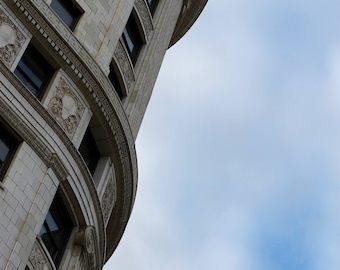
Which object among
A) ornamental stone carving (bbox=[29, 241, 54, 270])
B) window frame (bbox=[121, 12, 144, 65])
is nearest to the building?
ornamental stone carving (bbox=[29, 241, 54, 270])

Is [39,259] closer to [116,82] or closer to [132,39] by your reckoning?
[116,82]

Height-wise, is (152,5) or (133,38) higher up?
(152,5)

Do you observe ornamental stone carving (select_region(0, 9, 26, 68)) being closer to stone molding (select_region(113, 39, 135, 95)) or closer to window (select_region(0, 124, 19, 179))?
window (select_region(0, 124, 19, 179))

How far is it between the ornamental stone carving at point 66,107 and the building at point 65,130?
1.2 inches

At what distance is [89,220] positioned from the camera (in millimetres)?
19875

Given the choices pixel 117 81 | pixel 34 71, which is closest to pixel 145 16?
pixel 117 81

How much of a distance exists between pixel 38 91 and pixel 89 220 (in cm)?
350

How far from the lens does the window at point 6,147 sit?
17234 millimetres

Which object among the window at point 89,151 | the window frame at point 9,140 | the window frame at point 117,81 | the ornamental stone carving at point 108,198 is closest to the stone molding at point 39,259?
the window frame at point 9,140

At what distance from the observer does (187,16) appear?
3188cm

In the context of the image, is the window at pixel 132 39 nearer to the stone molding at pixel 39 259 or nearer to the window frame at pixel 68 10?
the window frame at pixel 68 10

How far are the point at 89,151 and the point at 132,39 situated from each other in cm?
524

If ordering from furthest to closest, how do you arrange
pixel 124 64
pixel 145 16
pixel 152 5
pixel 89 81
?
pixel 152 5 → pixel 145 16 → pixel 124 64 → pixel 89 81

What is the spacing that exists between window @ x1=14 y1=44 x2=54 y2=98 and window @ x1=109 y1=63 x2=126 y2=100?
11.2 feet
